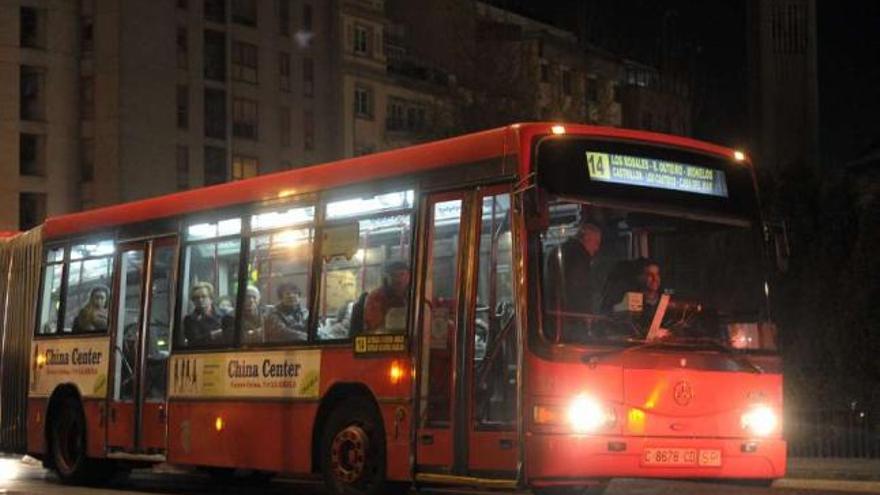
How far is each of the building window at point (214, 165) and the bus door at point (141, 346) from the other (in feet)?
179

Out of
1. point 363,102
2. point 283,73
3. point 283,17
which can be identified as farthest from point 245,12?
point 363,102

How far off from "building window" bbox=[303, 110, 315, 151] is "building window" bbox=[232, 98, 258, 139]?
9.50ft

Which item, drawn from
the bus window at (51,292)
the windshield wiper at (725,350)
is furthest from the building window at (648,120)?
the windshield wiper at (725,350)

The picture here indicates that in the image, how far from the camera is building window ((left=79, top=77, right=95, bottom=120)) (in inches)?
2621

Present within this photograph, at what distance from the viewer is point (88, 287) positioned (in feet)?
57.3

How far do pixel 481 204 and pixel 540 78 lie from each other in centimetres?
2813

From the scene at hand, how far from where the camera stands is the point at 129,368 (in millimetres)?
16406

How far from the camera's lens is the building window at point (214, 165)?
70.6 metres

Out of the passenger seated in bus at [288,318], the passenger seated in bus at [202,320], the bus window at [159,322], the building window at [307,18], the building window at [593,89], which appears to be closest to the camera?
the passenger seated in bus at [288,318]

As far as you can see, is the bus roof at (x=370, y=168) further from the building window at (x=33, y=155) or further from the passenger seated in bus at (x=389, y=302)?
the building window at (x=33, y=155)

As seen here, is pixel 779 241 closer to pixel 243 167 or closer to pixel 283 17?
pixel 243 167

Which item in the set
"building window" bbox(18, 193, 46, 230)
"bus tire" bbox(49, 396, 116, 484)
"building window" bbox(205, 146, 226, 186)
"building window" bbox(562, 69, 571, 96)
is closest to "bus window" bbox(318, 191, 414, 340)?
"bus tire" bbox(49, 396, 116, 484)

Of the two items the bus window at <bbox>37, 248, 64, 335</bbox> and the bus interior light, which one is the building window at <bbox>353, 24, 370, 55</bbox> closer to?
the bus window at <bbox>37, 248, 64, 335</bbox>

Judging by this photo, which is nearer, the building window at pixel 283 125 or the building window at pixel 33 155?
the building window at pixel 33 155
